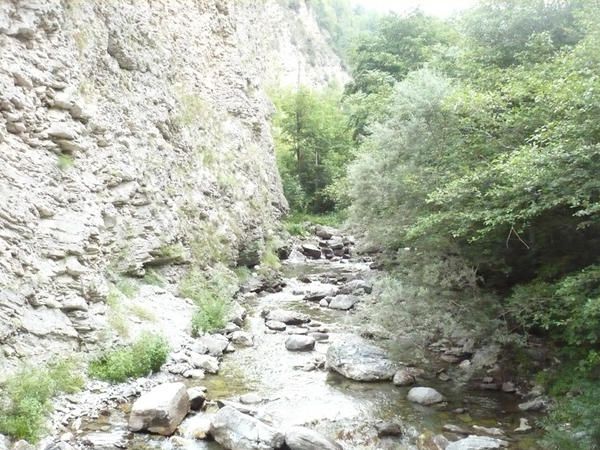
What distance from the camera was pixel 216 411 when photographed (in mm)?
9734

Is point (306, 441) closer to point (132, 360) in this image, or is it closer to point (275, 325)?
point (132, 360)

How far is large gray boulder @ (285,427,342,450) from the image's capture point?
8.21 metres

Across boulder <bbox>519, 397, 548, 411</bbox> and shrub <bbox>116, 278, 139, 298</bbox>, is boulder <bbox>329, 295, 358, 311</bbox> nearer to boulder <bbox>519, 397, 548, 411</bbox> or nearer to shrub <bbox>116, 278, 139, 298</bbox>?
shrub <bbox>116, 278, 139, 298</bbox>

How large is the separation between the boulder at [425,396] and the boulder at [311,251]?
17.9m

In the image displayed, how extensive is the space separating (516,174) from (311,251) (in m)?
20.5

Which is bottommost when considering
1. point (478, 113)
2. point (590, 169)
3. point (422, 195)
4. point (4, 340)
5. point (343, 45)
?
point (4, 340)

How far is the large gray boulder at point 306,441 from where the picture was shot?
8.21 meters

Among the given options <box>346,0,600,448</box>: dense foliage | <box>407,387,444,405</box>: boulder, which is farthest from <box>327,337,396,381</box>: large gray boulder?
<box>346,0,600,448</box>: dense foliage

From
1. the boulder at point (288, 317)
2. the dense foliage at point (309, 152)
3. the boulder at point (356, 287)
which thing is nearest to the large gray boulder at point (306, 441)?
the boulder at point (288, 317)

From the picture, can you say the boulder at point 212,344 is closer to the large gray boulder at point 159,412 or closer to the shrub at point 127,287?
the shrub at point 127,287

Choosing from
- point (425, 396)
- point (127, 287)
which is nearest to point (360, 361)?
point (425, 396)

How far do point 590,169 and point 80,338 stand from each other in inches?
395

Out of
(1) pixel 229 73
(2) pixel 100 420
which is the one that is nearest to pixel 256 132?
(1) pixel 229 73

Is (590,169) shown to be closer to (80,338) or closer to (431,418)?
(431,418)
